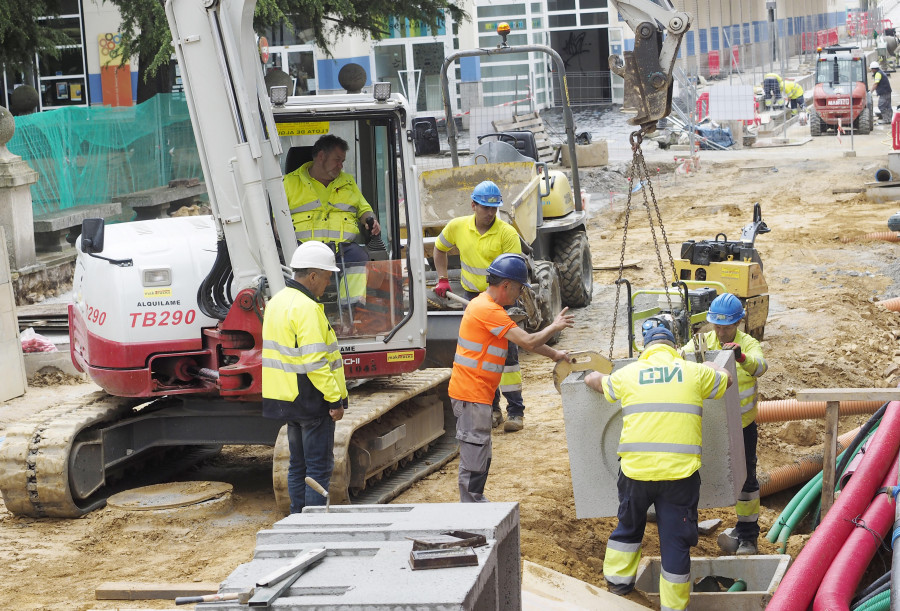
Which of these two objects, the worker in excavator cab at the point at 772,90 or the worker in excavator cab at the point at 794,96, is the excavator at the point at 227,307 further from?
the worker in excavator cab at the point at 772,90

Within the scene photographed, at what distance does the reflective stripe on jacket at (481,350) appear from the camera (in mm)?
6785

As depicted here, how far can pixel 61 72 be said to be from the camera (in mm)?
30797

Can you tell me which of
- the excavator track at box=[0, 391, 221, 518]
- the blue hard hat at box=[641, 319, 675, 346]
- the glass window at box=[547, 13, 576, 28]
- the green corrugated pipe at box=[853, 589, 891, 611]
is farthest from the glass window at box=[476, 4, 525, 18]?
the green corrugated pipe at box=[853, 589, 891, 611]

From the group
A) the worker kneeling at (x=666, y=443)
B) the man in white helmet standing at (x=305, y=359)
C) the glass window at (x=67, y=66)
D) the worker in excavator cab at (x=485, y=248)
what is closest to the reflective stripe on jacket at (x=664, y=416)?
the worker kneeling at (x=666, y=443)

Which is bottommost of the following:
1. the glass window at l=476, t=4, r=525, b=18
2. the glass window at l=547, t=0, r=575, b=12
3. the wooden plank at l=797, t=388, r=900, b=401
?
the wooden plank at l=797, t=388, r=900, b=401

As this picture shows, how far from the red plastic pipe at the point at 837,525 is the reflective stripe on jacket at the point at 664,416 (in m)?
0.74

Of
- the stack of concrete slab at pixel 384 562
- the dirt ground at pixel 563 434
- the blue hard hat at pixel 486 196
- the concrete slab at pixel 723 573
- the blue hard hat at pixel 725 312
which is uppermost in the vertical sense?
the blue hard hat at pixel 486 196

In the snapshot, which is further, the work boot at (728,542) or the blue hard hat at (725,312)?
the work boot at (728,542)

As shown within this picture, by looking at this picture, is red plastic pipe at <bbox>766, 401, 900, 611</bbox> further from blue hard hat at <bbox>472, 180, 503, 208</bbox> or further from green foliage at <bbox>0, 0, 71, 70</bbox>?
green foliage at <bbox>0, 0, 71, 70</bbox>

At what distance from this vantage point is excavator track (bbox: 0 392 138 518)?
770 cm

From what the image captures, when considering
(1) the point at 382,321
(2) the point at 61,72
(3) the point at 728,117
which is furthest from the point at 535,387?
(2) the point at 61,72

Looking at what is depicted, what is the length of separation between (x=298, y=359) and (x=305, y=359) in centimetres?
5

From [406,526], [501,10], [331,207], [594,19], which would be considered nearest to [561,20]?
[594,19]

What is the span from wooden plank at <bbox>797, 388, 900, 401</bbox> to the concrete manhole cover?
4.04m
